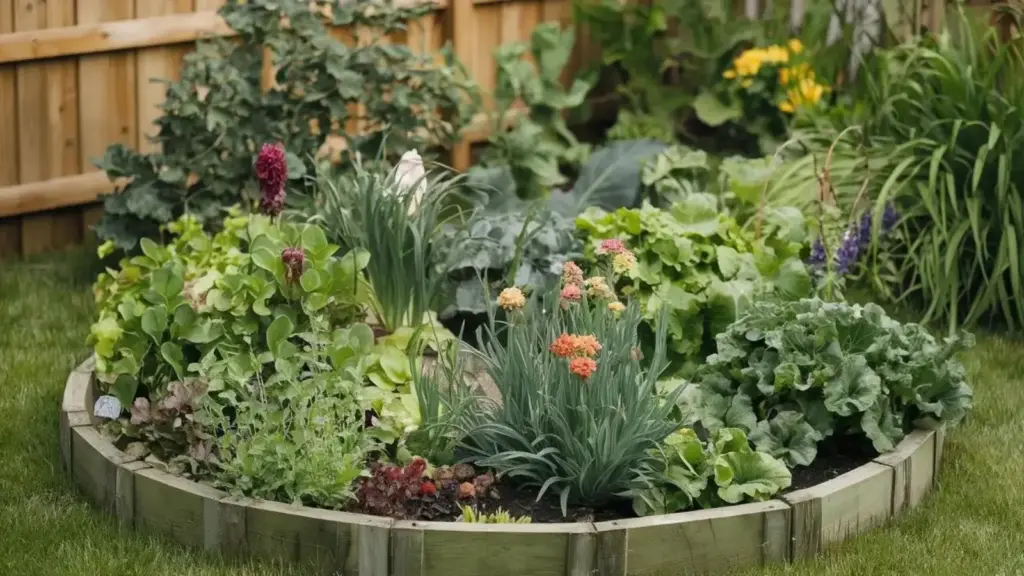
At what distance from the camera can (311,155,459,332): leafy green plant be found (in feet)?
16.0

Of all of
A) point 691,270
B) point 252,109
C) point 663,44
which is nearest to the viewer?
point 691,270

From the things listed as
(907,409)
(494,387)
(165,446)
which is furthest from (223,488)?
(907,409)

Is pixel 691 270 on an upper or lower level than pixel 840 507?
upper

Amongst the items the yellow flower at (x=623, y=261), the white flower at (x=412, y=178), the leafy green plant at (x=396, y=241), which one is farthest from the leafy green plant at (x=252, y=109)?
the yellow flower at (x=623, y=261)

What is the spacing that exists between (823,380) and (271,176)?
5.51 feet

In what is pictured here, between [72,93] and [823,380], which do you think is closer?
[823,380]

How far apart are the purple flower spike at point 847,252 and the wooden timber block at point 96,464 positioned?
2.65 metres

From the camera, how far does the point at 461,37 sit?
24.7ft

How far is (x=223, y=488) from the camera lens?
157 inches

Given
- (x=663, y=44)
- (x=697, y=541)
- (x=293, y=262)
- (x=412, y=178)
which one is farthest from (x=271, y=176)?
(x=663, y=44)

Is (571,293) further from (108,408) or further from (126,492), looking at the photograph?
(108,408)

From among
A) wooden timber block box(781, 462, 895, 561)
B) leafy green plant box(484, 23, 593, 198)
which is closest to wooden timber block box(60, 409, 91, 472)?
wooden timber block box(781, 462, 895, 561)

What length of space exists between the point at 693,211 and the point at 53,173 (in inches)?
114

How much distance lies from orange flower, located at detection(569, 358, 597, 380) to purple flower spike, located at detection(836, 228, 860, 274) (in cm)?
202
